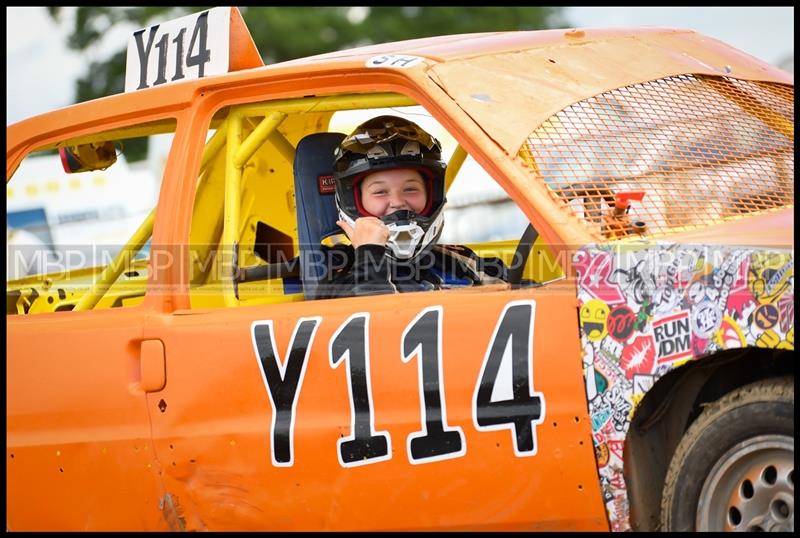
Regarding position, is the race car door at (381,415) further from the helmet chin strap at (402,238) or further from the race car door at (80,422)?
the helmet chin strap at (402,238)

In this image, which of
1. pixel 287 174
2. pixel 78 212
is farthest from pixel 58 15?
pixel 287 174

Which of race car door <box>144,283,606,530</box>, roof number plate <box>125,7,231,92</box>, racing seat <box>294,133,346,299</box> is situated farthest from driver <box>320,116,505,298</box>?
roof number plate <box>125,7,231,92</box>

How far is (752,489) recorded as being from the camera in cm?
311

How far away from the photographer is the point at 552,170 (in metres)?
3.62

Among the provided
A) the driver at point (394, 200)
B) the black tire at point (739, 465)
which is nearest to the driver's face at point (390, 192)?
the driver at point (394, 200)

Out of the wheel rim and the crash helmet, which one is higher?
the crash helmet

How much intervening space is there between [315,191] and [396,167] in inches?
13.0

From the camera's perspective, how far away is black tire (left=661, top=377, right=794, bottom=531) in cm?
303

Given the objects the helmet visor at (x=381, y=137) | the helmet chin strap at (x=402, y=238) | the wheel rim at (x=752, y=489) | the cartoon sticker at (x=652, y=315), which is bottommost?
the wheel rim at (x=752, y=489)

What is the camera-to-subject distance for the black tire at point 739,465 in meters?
3.03

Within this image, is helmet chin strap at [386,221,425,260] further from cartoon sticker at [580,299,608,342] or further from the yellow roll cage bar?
cartoon sticker at [580,299,608,342]

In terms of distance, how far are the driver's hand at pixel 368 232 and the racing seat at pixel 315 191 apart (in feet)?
0.74

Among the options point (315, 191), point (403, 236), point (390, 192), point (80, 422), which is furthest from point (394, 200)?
point (80, 422)

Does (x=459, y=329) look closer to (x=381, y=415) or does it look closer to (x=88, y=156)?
(x=381, y=415)
